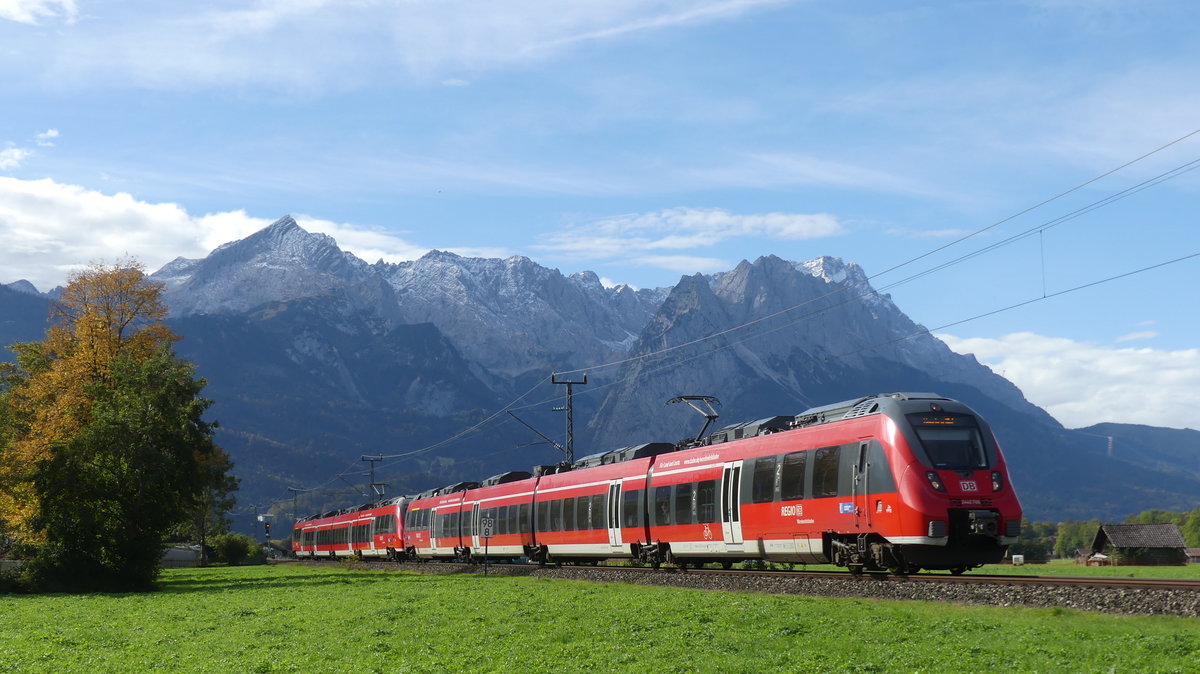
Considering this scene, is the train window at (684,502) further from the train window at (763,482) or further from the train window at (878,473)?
the train window at (878,473)

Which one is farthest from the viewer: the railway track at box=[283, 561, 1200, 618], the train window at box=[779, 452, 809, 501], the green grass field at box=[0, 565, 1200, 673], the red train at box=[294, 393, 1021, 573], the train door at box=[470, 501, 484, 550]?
the train door at box=[470, 501, 484, 550]

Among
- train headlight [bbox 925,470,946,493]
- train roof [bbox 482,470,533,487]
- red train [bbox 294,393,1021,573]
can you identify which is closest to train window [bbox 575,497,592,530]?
red train [bbox 294,393,1021,573]

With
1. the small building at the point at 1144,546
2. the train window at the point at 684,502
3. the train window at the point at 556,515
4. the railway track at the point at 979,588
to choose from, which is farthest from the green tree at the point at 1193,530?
the railway track at the point at 979,588

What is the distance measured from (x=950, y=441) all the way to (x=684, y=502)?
12993mm

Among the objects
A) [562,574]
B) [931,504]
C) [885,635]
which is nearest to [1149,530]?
[562,574]

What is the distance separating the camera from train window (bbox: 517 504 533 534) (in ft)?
183

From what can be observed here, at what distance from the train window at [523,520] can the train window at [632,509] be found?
38.1ft

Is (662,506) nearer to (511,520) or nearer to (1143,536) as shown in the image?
(511,520)

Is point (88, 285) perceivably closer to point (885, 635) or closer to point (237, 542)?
point (885, 635)

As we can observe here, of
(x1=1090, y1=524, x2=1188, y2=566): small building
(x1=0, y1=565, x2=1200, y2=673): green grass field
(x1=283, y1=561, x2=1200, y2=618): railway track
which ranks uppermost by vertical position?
(x1=283, y1=561, x2=1200, y2=618): railway track

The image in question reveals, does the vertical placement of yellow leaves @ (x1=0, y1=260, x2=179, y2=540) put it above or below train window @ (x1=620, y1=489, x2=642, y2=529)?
above

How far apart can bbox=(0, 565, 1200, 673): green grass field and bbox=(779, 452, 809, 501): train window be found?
359 cm

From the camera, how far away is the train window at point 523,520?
5588 cm

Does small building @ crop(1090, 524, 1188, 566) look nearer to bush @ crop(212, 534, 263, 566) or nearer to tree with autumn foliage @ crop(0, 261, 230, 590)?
tree with autumn foliage @ crop(0, 261, 230, 590)
